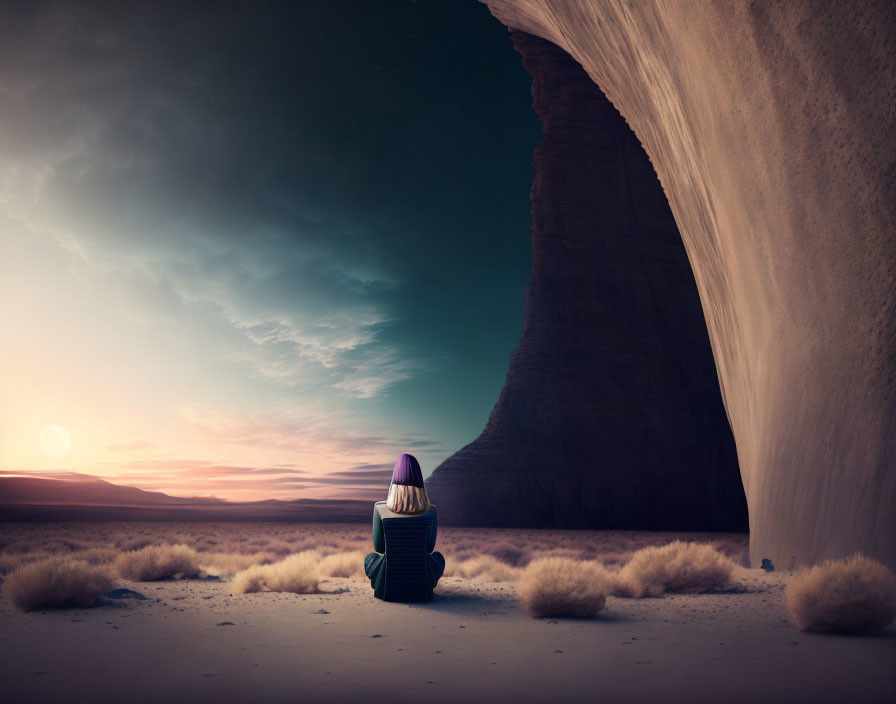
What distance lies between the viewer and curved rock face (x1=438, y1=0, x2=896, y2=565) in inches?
315

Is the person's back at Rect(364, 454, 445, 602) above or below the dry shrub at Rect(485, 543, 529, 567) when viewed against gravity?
above

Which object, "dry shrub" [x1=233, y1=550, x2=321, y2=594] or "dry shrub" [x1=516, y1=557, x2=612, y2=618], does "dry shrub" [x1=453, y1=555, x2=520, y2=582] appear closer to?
"dry shrub" [x1=233, y1=550, x2=321, y2=594]

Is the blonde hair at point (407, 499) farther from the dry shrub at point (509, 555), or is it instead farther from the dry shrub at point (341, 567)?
the dry shrub at point (509, 555)

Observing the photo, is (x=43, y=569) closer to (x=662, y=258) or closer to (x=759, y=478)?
(x=759, y=478)

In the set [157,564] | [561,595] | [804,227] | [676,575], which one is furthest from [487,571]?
[804,227]

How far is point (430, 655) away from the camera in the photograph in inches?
207

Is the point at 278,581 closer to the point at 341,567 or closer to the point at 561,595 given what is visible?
the point at 341,567

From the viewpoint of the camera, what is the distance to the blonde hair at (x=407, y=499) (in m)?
7.94

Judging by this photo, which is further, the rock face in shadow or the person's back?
the rock face in shadow

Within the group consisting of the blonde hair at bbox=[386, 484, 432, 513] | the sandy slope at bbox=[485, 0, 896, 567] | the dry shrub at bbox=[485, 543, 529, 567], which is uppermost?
the sandy slope at bbox=[485, 0, 896, 567]

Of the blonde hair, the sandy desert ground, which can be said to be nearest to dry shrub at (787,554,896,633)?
the sandy desert ground

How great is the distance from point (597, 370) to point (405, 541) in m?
32.2

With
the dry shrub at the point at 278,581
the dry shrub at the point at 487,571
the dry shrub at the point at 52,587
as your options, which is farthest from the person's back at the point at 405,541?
the dry shrub at the point at 487,571

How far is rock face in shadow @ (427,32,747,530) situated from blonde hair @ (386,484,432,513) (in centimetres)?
2931
